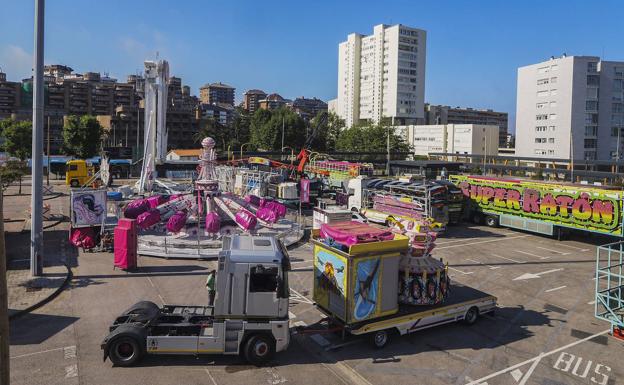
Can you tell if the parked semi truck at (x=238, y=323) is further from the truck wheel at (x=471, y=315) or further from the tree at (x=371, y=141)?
the tree at (x=371, y=141)

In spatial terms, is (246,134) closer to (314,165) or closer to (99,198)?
(314,165)

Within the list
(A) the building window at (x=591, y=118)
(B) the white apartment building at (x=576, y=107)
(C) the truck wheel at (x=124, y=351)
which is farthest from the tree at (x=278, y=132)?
(C) the truck wheel at (x=124, y=351)

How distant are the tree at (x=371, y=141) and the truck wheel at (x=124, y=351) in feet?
291

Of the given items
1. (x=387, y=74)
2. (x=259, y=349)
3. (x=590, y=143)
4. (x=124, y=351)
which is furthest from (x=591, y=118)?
(x=124, y=351)

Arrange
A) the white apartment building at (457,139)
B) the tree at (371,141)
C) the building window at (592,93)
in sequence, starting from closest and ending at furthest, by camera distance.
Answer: the building window at (592,93) → the tree at (371,141) → the white apartment building at (457,139)

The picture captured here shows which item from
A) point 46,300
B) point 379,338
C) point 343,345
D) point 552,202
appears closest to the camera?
point 379,338

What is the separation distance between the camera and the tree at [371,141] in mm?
99500

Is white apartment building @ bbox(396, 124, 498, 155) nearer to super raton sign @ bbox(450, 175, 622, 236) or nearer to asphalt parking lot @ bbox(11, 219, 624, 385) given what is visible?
super raton sign @ bbox(450, 175, 622, 236)

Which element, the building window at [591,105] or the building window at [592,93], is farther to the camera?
the building window at [591,105]

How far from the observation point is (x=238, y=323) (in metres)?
12.1

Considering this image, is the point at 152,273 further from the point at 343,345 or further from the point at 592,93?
the point at 592,93

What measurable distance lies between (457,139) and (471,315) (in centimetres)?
10768

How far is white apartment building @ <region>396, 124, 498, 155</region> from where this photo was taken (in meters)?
114

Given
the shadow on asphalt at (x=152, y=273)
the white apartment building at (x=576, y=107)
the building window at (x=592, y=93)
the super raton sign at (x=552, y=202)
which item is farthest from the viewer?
the building window at (x=592, y=93)
